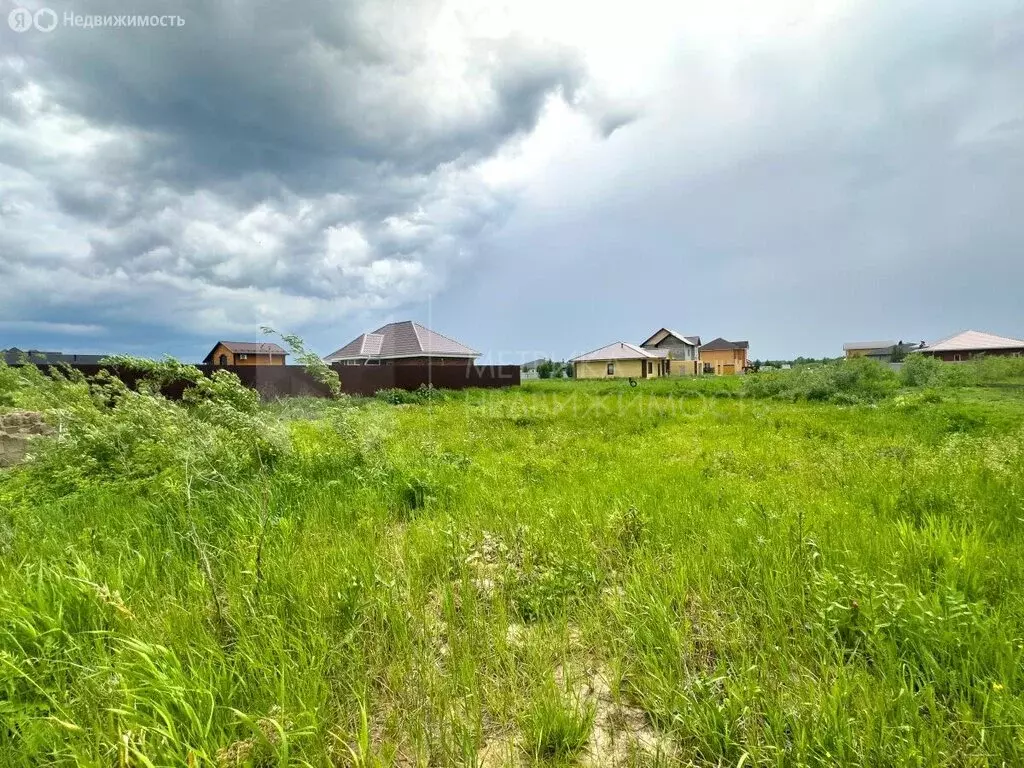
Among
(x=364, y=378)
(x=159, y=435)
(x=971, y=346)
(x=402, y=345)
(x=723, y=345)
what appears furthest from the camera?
(x=723, y=345)

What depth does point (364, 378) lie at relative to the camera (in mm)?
19938

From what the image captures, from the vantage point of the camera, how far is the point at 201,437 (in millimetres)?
3879

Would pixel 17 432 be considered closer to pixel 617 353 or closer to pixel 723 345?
pixel 617 353

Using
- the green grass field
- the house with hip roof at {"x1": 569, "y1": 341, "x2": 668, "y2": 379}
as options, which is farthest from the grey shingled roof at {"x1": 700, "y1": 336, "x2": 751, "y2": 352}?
the green grass field

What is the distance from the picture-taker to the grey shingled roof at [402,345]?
3050cm

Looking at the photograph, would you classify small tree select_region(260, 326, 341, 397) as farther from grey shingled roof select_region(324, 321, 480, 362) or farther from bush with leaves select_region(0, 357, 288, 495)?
grey shingled roof select_region(324, 321, 480, 362)

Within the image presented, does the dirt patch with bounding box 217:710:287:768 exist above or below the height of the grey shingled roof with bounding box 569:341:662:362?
below

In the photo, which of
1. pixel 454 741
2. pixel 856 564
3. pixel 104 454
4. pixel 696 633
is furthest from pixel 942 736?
pixel 104 454

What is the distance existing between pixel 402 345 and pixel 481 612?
30144mm

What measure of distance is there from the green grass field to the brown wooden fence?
9821 millimetres

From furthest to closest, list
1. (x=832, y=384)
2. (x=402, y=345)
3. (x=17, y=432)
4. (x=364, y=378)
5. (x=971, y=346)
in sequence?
(x=971, y=346) < (x=402, y=345) < (x=364, y=378) < (x=832, y=384) < (x=17, y=432)

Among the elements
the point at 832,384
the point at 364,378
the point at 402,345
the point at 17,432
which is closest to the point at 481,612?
the point at 17,432

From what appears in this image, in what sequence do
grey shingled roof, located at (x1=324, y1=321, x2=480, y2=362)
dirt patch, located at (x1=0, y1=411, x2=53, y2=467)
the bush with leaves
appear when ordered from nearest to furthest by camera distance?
the bush with leaves → dirt patch, located at (x1=0, y1=411, x2=53, y2=467) → grey shingled roof, located at (x1=324, y1=321, x2=480, y2=362)

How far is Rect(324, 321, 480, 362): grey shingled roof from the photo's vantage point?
30.5 m
